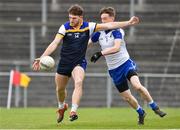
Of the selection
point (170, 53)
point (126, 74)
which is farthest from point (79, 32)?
point (170, 53)

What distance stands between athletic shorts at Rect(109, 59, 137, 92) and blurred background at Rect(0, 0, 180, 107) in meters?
9.90

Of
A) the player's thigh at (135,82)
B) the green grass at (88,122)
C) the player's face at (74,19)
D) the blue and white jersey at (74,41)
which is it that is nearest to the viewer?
the green grass at (88,122)

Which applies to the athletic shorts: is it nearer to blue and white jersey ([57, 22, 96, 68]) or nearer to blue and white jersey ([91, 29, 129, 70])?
blue and white jersey ([91, 29, 129, 70])

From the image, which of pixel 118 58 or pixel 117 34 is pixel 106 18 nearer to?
pixel 117 34

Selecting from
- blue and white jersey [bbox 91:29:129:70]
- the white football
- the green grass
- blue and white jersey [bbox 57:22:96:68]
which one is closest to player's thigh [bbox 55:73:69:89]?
blue and white jersey [bbox 57:22:96:68]

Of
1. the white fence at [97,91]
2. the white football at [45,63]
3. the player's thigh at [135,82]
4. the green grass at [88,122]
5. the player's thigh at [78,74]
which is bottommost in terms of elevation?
the white fence at [97,91]

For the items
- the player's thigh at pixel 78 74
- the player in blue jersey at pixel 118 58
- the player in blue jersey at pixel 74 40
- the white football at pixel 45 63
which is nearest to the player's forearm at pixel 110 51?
the player in blue jersey at pixel 118 58

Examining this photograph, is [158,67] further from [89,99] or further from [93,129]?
[93,129]

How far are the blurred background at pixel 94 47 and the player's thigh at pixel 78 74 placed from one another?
35.4ft

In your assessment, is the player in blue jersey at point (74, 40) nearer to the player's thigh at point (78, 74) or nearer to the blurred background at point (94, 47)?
the player's thigh at point (78, 74)

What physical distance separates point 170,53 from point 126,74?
41.4ft

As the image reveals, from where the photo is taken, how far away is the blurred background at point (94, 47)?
2561 centimetres

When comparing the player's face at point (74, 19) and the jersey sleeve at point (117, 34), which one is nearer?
the player's face at point (74, 19)

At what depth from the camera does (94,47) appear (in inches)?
1068
